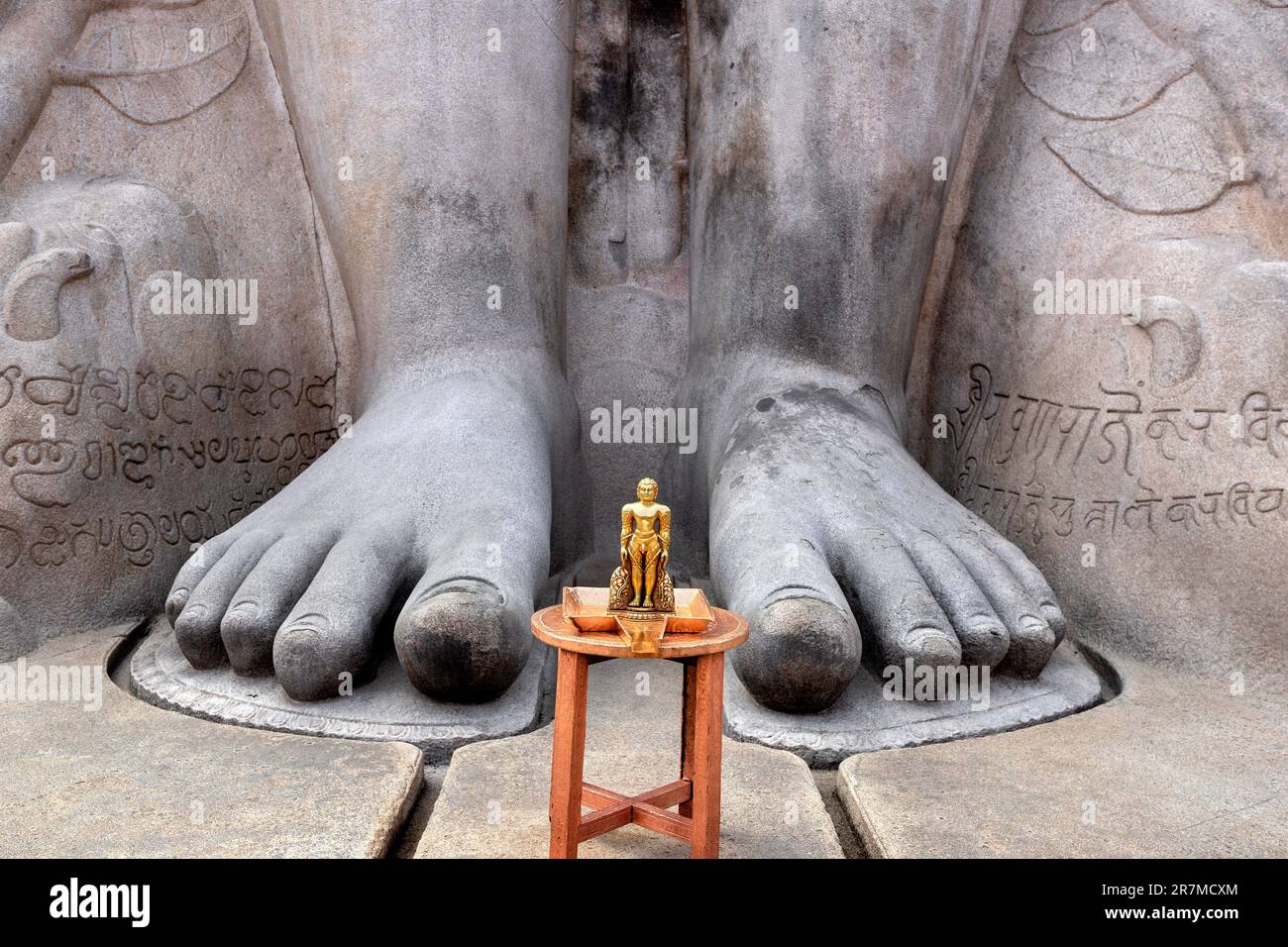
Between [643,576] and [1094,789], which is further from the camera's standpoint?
[1094,789]

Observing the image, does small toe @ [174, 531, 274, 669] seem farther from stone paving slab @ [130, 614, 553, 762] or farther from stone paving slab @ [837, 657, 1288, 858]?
stone paving slab @ [837, 657, 1288, 858]

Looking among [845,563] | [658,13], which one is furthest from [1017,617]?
[658,13]

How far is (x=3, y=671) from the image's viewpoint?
1.32 m

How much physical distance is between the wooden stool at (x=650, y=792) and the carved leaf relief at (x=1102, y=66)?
1.15 meters

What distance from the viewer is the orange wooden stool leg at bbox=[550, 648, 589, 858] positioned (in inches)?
33.1

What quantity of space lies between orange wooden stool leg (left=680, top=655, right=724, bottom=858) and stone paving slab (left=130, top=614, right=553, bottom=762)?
0.32 meters

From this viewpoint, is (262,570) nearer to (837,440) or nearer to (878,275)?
(837,440)

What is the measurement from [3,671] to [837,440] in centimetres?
97

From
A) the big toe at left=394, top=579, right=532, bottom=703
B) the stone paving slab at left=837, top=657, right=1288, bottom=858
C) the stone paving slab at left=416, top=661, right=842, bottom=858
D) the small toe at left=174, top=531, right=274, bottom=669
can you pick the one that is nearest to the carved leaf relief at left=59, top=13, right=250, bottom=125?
the small toe at left=174, top=531, right=274, bottom=669

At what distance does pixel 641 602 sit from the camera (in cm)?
84

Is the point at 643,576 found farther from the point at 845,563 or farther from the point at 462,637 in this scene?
the point at 845,563

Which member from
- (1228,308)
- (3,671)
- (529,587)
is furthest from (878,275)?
(3,671)

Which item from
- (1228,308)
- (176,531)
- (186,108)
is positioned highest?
(186,108)

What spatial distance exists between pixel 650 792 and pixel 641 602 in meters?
0.16
